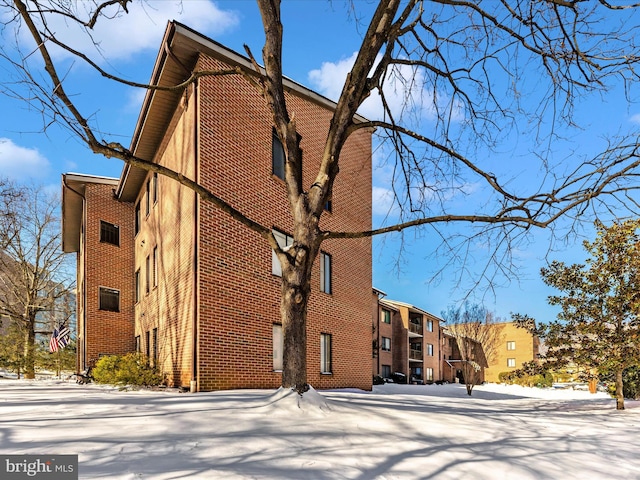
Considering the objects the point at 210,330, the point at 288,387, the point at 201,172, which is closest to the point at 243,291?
the point at 210,330

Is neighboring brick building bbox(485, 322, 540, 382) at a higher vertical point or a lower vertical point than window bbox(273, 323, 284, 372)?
lower

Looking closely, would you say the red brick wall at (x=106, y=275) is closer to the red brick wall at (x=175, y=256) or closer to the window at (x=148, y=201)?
the window at (x=148, y=201)

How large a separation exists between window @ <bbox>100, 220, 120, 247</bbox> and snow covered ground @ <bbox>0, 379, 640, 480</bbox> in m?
15.6

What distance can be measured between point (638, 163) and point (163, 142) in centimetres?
1400

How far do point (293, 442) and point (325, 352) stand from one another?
11115 mm

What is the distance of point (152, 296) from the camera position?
17500 millimetres

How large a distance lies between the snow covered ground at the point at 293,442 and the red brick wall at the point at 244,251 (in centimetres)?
397

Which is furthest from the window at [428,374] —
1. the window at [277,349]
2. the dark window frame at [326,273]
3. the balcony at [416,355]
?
the window at [277,349]

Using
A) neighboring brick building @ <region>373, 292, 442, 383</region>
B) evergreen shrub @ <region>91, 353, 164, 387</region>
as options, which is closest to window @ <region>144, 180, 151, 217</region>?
evergreen shrub @ <region>91, 353, 164, 387</region>

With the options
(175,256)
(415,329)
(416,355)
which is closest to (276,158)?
(175,256)

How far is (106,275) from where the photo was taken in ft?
74.0

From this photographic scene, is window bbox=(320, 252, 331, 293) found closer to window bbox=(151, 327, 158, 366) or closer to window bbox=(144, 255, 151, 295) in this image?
window bbox=(151, 327, 158, 366)

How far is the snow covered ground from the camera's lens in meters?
4.57

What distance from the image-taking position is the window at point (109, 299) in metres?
22.3
